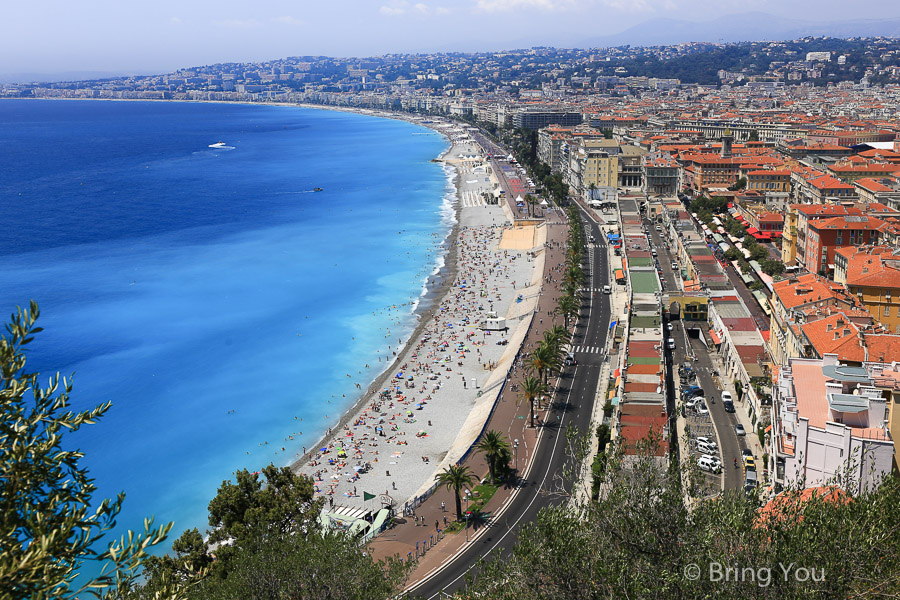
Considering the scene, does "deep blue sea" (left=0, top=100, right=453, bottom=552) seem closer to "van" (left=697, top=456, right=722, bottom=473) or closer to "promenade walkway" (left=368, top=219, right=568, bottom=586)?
"promenade walkway" (left=368, top=219, right=568, bottom=586)

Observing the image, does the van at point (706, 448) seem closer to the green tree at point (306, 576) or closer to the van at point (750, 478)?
the van at point (750, 478)

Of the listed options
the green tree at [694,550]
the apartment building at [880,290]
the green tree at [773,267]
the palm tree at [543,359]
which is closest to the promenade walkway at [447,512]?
the palm tree at [543,359]

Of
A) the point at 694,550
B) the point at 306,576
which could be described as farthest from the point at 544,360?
the point at 694,550

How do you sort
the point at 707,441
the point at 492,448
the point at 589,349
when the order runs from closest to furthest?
the point at 492,448
the point at 707,441
the point at 589,349

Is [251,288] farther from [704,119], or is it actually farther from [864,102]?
[864,102]

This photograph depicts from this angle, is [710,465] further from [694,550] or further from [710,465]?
[694,550]
